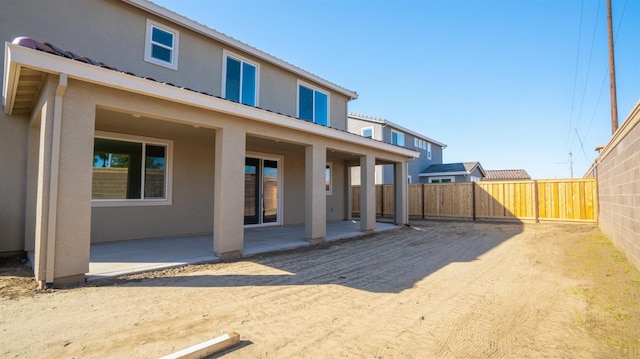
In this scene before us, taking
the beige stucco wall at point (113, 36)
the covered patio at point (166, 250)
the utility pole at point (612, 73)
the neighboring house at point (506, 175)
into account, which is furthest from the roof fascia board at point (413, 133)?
the covered patio at point (166, 250)

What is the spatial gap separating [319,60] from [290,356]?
13.1m

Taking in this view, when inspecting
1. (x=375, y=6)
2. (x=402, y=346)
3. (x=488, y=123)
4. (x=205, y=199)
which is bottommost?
(x=402, y=346)

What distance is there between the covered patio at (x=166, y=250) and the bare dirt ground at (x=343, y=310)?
36 centimetres

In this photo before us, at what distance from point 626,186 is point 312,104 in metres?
9.33

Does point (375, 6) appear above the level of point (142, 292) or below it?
above

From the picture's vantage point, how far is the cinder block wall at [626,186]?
16.5 ft

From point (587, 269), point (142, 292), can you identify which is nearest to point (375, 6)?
point (587, 269)

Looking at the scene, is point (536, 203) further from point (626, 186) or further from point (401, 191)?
point (626, 186)

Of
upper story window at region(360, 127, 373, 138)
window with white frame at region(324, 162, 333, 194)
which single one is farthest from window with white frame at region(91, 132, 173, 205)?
upper story window at region(360, 127, 373, 138)

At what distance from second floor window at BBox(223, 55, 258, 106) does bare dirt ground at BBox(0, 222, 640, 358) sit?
17.7 ft

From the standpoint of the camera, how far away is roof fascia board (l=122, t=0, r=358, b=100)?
7.70 meters

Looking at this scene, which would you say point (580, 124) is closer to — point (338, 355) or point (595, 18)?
point (595, 18)

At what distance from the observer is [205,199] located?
30.4 feet

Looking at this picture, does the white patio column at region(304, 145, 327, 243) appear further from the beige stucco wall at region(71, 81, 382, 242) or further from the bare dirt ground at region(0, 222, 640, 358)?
the bare dirt ground at region(0, 222, 640, 358)
